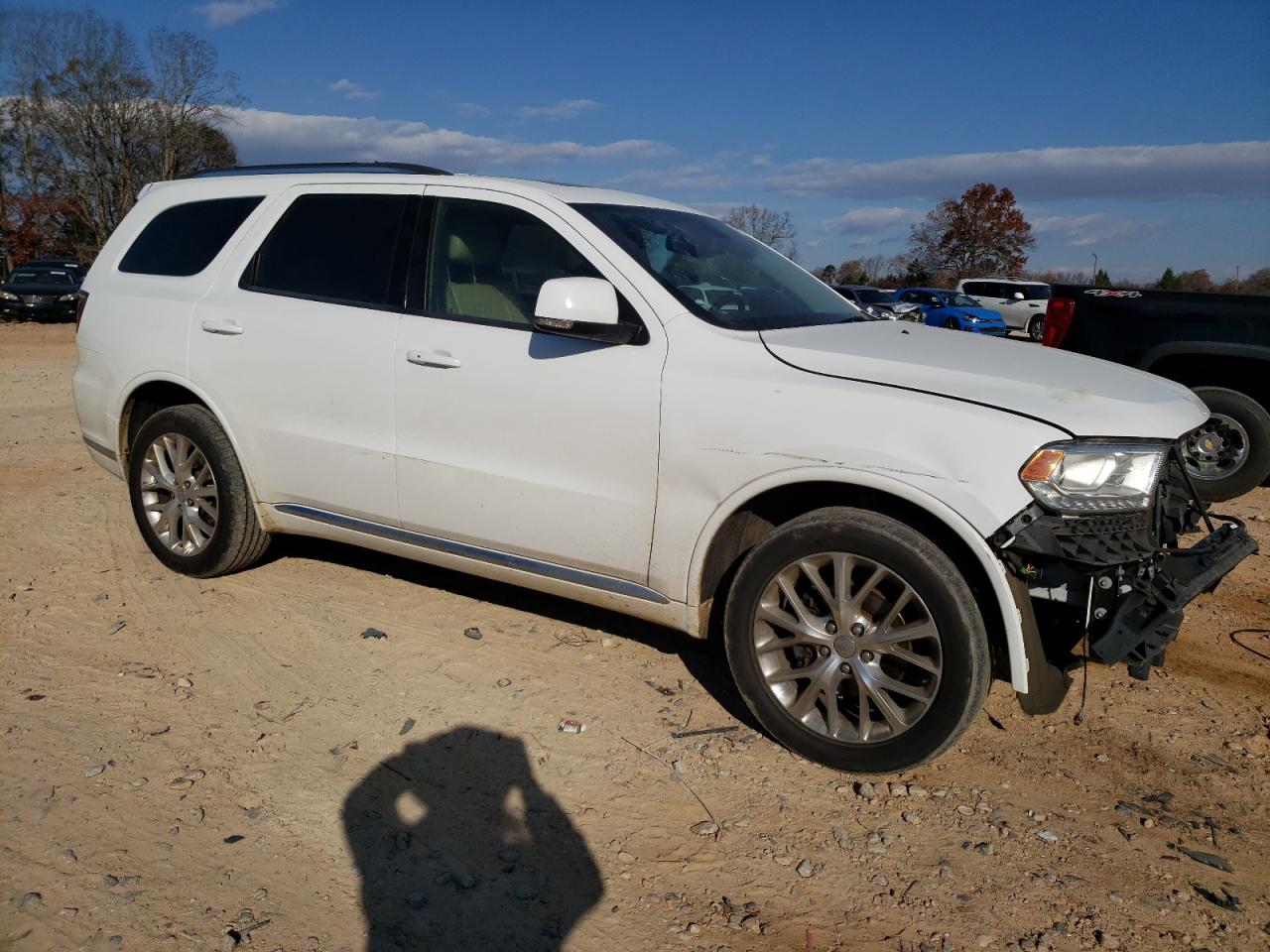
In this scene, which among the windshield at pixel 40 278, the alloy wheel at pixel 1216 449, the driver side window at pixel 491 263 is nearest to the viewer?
the driver side window at pixel 491 263

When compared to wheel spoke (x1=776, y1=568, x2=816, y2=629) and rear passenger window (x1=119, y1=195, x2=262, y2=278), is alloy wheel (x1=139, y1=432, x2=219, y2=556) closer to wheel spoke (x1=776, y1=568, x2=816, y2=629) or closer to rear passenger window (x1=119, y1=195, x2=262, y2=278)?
rear passenger window (x1=119, y1=195, x2=262, y2=278)

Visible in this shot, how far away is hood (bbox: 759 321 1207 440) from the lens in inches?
124

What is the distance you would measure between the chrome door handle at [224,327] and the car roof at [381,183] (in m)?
0.69

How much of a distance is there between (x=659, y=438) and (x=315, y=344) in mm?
1749

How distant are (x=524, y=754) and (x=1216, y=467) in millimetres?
6087

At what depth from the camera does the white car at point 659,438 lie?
3.13 meters

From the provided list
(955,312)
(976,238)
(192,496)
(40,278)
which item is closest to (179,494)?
(192,496)

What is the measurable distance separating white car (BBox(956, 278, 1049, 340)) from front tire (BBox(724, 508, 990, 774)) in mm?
32586

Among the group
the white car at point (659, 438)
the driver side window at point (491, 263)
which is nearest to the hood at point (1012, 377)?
the white car at point (659, 438)

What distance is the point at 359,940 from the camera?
8.61 ft

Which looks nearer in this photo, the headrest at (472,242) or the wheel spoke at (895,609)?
the wheel spoke at (895,609)

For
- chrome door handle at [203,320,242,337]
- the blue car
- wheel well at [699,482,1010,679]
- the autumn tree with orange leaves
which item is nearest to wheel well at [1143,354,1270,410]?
wheel well at [699,482,1010,679]

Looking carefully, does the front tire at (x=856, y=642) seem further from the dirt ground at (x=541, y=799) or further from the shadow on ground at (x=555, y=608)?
the shadow on ground at (x=555, y=608)

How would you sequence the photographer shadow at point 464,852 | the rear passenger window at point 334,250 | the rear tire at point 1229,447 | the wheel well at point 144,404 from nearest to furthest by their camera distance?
1. the photographer shadow at point 464,852
2. the rear passenger window at point 334,250
3. the wheel well at point 144,404
4. the rear tire at point 1229,447
